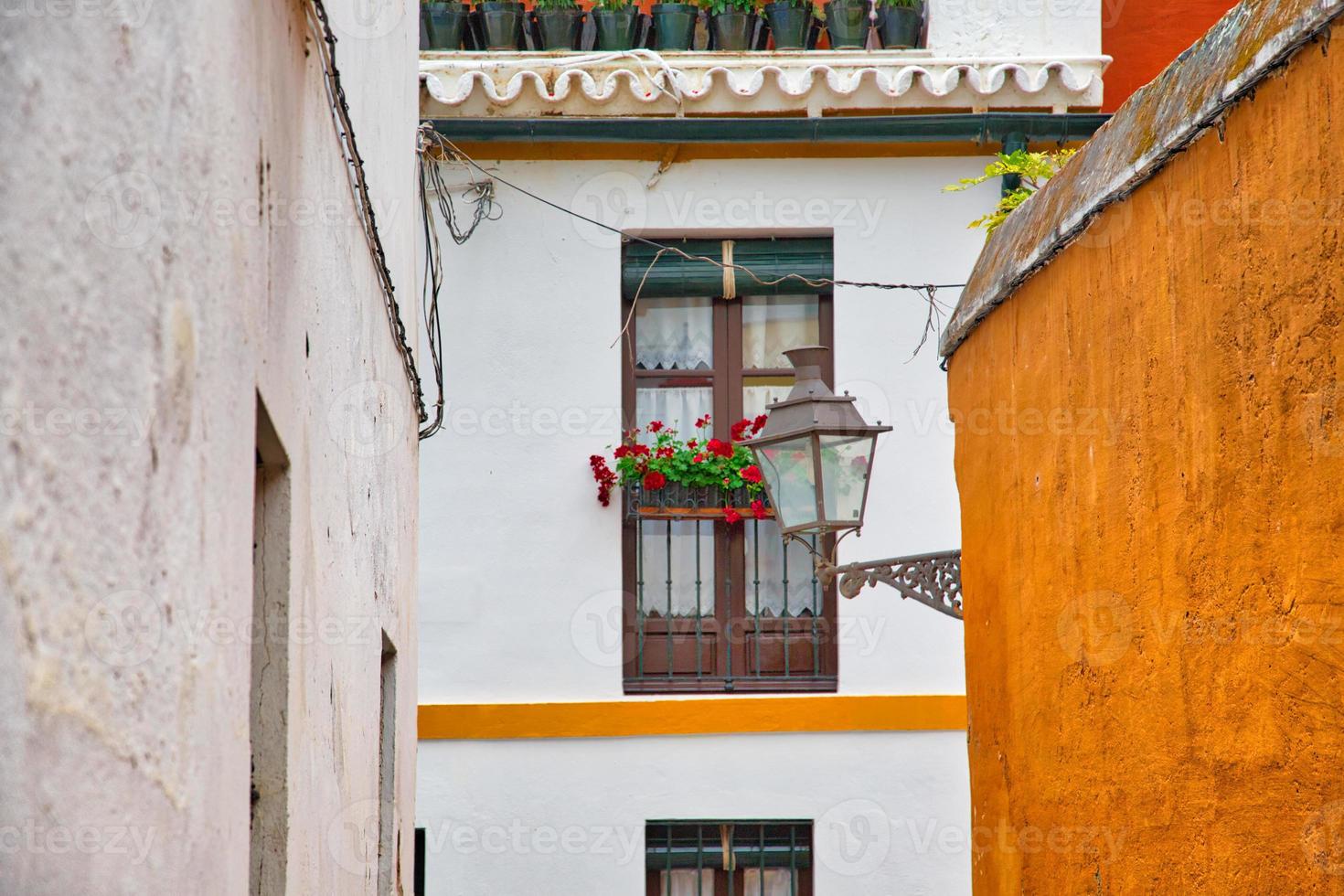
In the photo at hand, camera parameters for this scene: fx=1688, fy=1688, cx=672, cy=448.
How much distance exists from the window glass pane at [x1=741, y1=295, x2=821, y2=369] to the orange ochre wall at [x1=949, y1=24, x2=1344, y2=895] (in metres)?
5.33

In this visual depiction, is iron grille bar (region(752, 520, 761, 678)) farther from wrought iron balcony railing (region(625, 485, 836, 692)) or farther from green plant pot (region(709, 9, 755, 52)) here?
green plant pot (region(709, 9, 755, 52))

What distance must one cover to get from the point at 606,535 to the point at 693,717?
1.16 metres

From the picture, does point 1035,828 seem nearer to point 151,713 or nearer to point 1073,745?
point 1073,745

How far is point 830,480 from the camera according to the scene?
6242mm

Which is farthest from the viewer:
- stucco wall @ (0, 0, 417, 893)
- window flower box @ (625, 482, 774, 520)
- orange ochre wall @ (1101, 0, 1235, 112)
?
orange ochre wall @ (1101, 0, 1235, 112)

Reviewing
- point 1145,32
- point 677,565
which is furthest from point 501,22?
point 1145,32

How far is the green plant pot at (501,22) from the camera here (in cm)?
1024

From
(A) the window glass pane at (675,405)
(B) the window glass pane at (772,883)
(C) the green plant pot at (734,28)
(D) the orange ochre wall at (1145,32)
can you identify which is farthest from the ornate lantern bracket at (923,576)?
(D) the orange ochre wall at (1145,32)

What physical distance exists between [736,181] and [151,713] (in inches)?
329

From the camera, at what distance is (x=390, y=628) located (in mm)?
5578

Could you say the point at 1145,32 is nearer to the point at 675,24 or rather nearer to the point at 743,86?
the point at 743,86

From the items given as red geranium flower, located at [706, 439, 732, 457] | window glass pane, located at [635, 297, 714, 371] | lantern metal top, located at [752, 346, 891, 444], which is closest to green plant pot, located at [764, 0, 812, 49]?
window glass pane, located at [635, 297, 714, 371]

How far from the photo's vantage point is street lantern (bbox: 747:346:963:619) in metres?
6.19

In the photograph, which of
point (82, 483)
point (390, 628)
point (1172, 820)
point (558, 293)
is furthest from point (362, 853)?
point (558, 293)
